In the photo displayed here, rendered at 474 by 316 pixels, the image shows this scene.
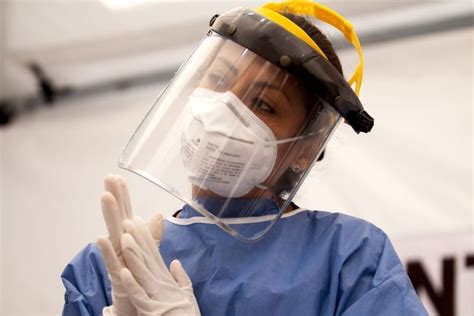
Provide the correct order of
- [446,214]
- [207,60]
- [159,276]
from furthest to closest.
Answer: [446,214]
[207,60]
[159,276]

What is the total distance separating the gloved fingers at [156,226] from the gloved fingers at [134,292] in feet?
0.33

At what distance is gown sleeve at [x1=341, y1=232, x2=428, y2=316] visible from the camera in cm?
106

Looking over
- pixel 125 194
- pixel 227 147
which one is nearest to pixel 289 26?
pixel 227 147

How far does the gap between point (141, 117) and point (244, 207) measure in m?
1.34

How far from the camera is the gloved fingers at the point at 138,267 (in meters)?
1.03

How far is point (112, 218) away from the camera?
1046 mm

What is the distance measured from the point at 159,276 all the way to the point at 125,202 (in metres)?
0.10

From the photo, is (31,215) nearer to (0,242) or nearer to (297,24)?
(0,242)

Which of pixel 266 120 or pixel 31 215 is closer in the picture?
pixel 266 120

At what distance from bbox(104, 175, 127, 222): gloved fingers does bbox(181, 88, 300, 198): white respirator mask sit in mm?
96

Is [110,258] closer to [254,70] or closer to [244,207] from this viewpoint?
[244,207]

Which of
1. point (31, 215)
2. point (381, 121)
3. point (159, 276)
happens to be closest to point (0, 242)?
point (31, 215)

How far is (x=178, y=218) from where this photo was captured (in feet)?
4.01

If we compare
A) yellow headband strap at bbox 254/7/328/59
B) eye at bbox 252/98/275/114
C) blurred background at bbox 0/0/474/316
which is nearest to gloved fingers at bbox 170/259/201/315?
eye at bbox 252/98/275/114
